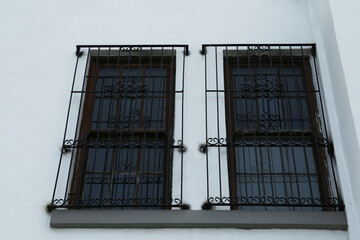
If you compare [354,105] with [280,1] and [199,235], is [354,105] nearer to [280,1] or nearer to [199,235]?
[199,235]

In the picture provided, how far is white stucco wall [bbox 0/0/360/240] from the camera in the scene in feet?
13.9

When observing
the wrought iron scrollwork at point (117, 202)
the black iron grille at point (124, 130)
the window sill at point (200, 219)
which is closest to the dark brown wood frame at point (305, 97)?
the window sill at point (200, 219)

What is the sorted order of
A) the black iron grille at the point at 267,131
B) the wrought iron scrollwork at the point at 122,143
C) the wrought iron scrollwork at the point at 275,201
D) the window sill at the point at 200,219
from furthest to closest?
the wrought iron scrollwork at the point at 122,143 → the black iron grille at the point at 267,131 → the wrought iron scrollwork at the point at 275,201 → the window sill at the point at 200,219

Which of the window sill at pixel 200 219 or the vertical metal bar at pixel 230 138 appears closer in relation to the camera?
the window sill at pixel 200 219

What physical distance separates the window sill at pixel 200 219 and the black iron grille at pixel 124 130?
9cm

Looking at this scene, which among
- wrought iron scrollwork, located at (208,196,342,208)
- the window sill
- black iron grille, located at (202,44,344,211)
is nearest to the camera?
the window sill

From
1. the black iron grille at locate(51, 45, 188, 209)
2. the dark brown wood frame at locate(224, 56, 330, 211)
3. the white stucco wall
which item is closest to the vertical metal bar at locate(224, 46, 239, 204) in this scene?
the dark brown wood frame at locate(224, 56, 330, 211)

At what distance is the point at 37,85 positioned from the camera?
510cm

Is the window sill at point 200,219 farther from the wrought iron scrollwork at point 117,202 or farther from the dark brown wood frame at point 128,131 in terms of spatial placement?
the dark brown wood frame at point 128,131

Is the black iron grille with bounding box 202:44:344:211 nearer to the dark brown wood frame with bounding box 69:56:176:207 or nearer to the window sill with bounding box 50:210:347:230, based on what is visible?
the window sill with bounding box 50:210:347:230

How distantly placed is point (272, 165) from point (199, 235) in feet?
3.54

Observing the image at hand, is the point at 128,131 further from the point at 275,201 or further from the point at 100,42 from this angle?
the point at 275,201

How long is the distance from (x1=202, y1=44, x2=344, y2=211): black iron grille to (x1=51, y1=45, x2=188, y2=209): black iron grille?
14.2 inches

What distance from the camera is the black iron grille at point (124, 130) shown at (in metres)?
4.59
